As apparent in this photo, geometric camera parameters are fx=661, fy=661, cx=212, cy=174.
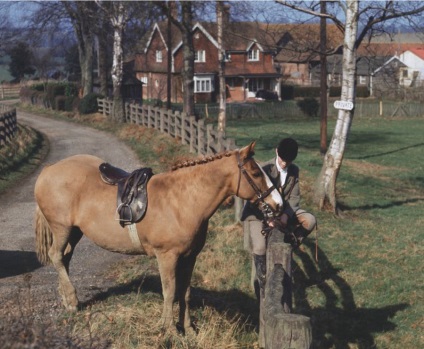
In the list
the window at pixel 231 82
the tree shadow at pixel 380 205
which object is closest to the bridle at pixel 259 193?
the tree shadow at pixel 380 205

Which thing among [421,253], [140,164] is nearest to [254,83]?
[140,164]

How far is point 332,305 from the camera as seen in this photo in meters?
8.85

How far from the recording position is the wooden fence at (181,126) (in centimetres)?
1673

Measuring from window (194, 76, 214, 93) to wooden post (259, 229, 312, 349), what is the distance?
59.0m

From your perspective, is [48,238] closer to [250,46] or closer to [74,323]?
[74,323]

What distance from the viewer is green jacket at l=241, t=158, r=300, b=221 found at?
275 inches

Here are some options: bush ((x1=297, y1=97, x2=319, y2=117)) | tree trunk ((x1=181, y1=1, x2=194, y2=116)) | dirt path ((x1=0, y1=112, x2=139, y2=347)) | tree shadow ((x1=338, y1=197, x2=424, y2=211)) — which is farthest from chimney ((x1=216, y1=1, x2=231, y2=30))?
bush ((x1=297, y1=97, x2=319, y2=117))

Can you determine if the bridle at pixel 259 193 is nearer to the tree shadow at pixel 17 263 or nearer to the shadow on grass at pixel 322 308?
the shadow on grass at pixel 322 308

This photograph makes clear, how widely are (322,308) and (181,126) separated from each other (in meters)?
14.6

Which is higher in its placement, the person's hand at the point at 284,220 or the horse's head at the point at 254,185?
the horse's head at the point at 254,185

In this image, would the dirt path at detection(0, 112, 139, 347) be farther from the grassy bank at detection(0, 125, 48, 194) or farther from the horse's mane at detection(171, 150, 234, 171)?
→ the horse's mane at detection(171, 150, 234, 171)

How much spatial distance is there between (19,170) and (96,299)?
1222 cm

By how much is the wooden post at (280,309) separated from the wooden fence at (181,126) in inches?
316

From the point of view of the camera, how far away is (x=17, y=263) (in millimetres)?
9828
